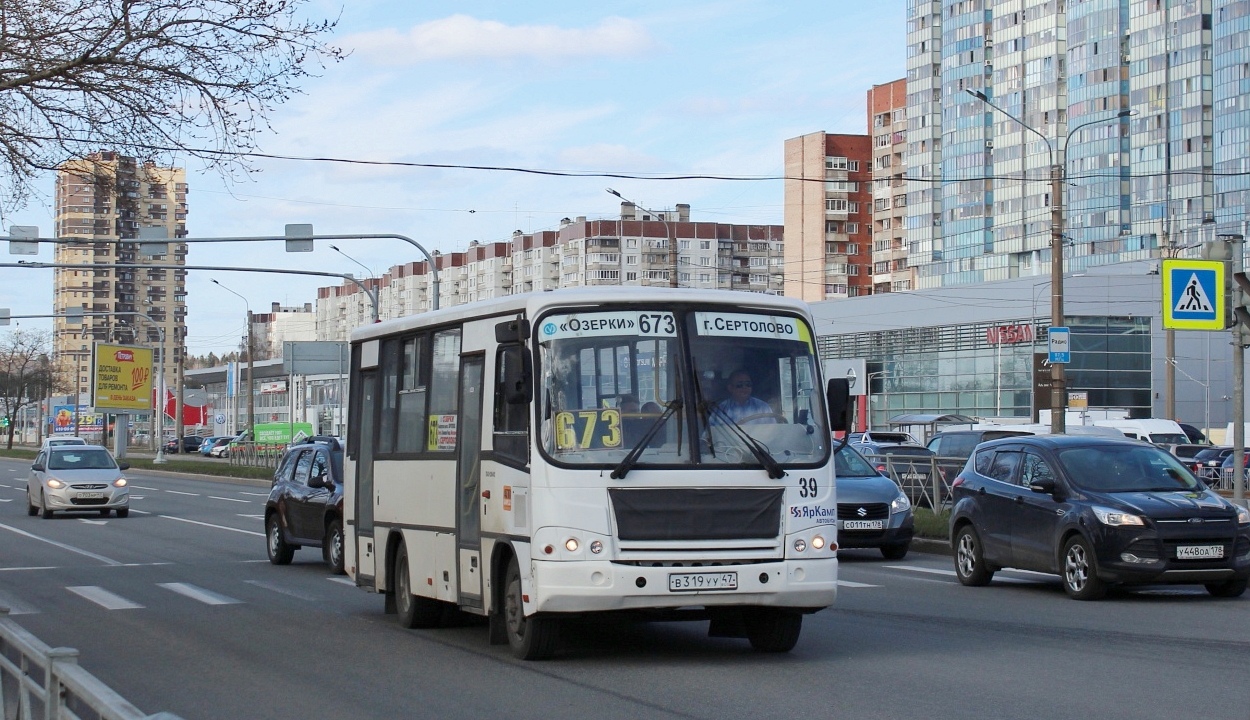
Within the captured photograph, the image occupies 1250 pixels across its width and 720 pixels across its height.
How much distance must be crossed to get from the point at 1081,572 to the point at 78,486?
24499mm

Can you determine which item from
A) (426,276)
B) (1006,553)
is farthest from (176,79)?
(426,276)

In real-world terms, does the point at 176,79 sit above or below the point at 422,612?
above

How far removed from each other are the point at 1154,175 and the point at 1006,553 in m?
97.1

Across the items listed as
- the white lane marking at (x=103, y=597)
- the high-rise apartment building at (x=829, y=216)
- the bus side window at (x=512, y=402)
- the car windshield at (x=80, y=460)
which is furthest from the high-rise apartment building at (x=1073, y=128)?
the bus side window at (x=512, y=402)

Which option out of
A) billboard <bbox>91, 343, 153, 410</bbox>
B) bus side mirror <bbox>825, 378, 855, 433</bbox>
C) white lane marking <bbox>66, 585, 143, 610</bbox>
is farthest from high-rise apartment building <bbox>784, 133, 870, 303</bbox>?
bus side mirror <bbox>825, 378, 855, 433</bbox>

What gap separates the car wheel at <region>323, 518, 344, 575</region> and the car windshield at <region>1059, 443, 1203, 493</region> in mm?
8769

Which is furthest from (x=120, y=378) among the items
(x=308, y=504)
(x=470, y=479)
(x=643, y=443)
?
(x=643, y=443)

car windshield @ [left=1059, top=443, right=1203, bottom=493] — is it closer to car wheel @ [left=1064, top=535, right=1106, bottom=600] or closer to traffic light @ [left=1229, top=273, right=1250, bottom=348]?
car wheel @ [left=1064, top=535, right=1106, bottom=600]

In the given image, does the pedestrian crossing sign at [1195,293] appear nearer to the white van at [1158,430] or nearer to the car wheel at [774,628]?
the car wheel at [774,628]

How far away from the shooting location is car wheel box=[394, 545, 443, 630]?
13.1 metres

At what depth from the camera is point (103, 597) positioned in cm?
1645

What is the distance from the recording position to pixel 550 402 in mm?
10430

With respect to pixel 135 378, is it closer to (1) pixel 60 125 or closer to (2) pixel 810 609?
(1) pixel 60 125

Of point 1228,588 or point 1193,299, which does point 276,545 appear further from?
point 1193,299
